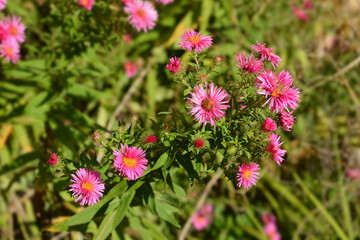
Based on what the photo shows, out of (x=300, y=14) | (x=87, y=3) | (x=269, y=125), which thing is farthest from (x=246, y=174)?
(x=300, y=14)

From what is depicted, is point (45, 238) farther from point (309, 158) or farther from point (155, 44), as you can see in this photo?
point (309, 158)

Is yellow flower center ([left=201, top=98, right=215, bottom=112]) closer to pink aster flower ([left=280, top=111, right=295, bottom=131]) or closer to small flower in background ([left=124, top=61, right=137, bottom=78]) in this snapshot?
pink aster flower ([left=280, top=111, right=295, bottom=131])

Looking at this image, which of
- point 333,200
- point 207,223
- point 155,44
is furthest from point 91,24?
point 333,200

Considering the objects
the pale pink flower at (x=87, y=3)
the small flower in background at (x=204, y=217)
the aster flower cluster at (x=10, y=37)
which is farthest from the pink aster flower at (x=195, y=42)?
the small flower in background at (x=204, y=217)

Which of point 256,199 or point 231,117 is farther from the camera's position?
point 256,199

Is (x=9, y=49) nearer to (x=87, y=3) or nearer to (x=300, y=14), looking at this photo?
(x=87, y=3)

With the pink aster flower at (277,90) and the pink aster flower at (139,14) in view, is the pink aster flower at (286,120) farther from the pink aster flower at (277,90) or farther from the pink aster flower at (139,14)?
the pink aster flower at (139,14)
